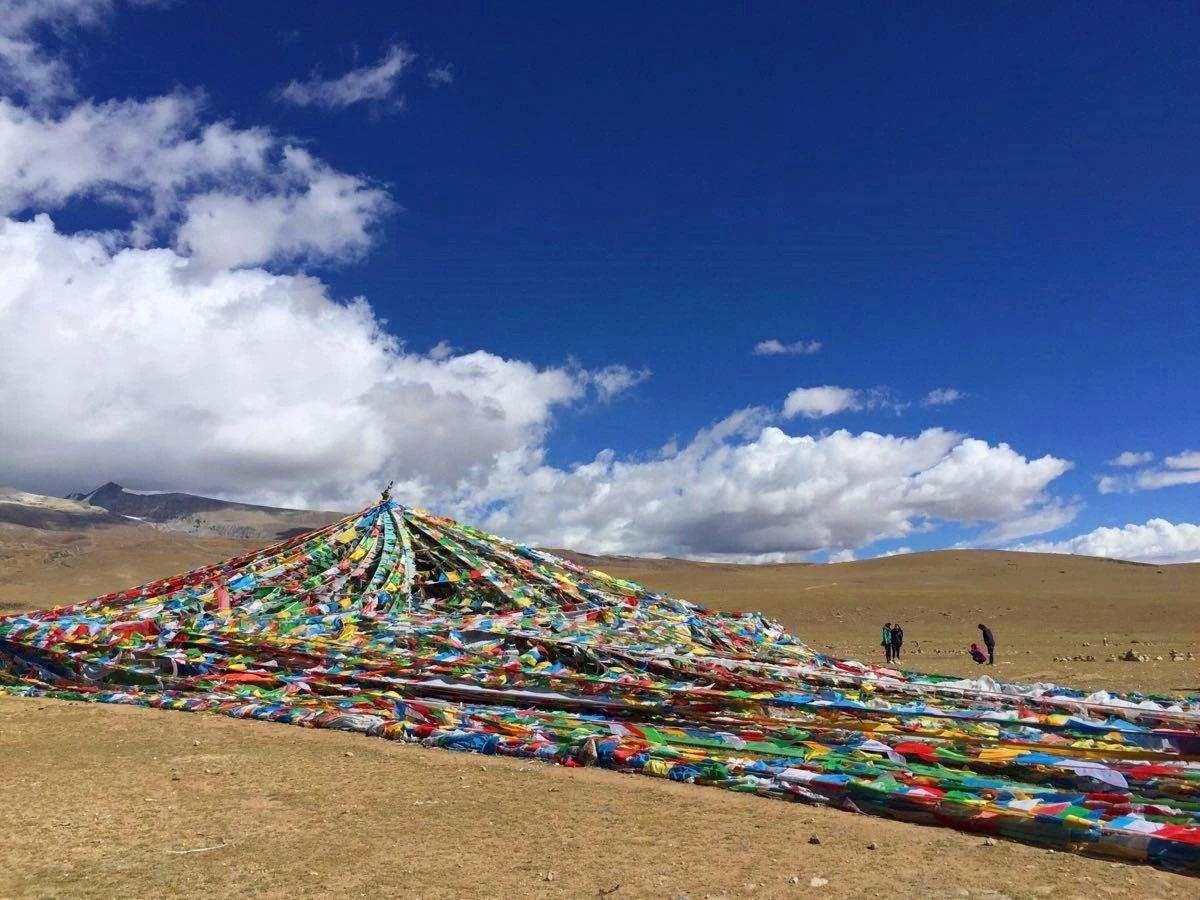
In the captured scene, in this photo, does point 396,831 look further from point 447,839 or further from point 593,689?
point 593,689

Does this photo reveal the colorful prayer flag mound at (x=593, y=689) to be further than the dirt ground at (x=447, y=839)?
Yes

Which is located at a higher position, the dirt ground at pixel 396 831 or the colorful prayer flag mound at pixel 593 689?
the colorful prayer flag mound at pixel 593 689

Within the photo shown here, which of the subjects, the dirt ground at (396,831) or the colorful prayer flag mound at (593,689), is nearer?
the dirt ground at (396,831)

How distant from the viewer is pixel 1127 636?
27.1m

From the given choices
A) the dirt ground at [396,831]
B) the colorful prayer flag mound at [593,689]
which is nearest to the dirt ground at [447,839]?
the dirt ground at [396,831]

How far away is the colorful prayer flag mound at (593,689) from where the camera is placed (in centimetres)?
672

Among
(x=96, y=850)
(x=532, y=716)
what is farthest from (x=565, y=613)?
(x=96, y=850)

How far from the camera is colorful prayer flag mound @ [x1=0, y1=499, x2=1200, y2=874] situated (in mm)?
6723

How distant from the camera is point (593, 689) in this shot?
1059cm

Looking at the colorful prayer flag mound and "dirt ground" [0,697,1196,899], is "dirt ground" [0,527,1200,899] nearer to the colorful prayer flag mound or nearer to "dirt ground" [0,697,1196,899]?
"dirt ground" [0,697,1196,899]

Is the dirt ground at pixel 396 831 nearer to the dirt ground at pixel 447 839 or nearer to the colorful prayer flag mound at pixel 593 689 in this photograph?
the dirt ground at pixel 447 839

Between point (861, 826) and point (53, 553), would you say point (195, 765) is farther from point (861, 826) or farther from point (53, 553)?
point (53, 553)

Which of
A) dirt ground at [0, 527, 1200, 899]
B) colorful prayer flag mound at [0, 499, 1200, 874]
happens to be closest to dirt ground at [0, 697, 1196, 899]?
dirt ground at [0, 527, 1200, 899]

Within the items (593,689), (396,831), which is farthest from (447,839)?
(593,689)
